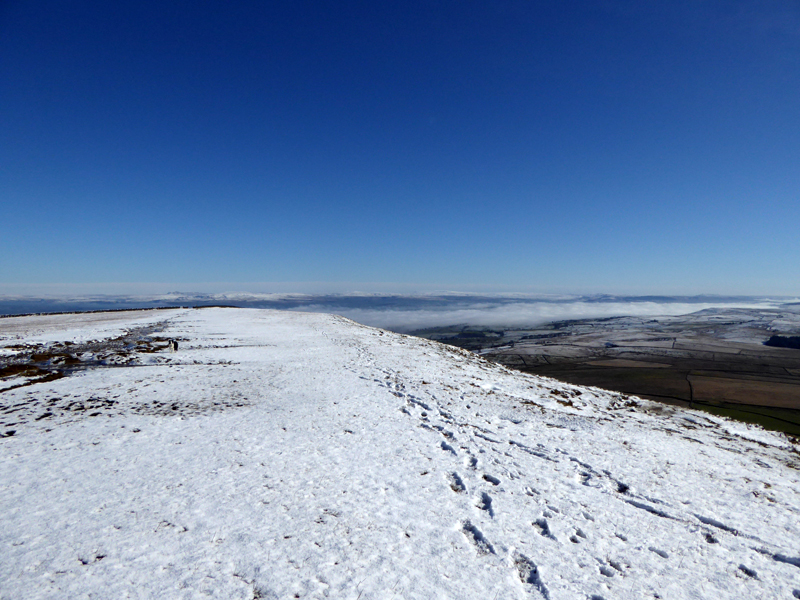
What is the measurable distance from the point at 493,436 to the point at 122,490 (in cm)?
1094

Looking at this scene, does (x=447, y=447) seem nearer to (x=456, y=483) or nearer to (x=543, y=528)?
(x=456, y=483)

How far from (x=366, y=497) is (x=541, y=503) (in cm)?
427

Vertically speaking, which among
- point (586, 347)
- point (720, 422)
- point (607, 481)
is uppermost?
point (607, 481)

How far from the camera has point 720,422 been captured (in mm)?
18922

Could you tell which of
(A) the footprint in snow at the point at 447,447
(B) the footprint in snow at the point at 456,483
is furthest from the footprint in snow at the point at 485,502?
(A) the footprint in snow at the point at 447,447

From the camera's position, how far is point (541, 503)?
833cm

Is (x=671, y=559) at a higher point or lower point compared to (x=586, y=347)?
higher

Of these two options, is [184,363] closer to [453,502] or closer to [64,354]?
[64,354]

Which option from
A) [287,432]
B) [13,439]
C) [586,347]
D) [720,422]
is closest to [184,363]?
[13,439]

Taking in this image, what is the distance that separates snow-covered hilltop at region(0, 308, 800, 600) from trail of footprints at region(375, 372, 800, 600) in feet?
0.17

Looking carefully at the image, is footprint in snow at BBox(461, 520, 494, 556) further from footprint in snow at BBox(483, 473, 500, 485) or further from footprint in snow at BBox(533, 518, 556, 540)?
footprint in snow at BBox(483, 473, 500, 485)

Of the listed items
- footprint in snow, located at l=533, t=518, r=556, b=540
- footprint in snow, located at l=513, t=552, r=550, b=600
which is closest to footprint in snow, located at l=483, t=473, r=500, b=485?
footprint in snow, located at l=533, t=518, r=556, b=540

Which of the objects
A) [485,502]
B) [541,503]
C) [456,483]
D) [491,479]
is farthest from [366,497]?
[541,503]

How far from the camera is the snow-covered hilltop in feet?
18.6
